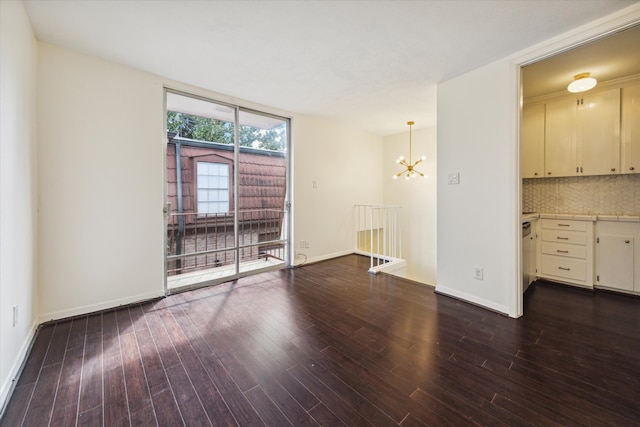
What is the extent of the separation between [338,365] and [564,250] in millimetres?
3342

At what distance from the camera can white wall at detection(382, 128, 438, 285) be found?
16.6ft

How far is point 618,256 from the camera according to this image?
2928 mm

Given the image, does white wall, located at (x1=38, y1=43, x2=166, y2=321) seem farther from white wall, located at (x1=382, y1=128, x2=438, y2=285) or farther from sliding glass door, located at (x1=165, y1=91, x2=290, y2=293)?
white wall, located at (x1=382, y1=128, x2=438, y2=285)

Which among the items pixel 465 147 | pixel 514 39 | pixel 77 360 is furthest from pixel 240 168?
pixel 514 39

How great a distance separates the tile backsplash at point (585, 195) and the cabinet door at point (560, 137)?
0.25 m

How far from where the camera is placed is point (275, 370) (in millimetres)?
1729

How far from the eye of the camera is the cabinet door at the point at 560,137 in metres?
3.23

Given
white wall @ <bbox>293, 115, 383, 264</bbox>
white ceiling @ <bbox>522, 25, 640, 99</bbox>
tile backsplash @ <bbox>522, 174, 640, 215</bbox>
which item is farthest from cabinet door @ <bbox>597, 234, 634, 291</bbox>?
white wall @ <bbox>293, 115, 383, 264</bbox>

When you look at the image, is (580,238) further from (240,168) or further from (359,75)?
(240,168)

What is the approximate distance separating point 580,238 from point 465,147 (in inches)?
75.5

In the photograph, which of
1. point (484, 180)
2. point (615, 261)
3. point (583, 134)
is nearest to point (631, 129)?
point (583, 134)

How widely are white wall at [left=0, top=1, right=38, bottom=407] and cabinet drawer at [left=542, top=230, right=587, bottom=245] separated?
16.9ft

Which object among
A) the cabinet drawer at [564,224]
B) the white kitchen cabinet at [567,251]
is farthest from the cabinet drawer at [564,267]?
the cabinet drawer at [564,224]

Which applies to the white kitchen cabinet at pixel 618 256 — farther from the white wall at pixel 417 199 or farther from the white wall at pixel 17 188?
the white wall at pixel 17 188
